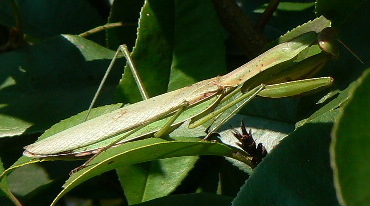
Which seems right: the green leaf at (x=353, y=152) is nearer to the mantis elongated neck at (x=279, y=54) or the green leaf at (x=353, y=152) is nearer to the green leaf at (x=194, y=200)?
the green leaf at (x=194, y=200)

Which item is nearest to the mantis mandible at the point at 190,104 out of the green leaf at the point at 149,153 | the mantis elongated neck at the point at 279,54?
the mantis elongated neck at the point at 279,54

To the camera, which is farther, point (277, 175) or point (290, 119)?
point (290, 119)

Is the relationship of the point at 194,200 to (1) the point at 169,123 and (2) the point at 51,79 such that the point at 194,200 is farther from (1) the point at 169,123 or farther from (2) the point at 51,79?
(2) the point at 51,79

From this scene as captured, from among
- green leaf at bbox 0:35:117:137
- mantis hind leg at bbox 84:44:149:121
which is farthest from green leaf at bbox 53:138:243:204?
green leaf at bbox 0:35:117:137

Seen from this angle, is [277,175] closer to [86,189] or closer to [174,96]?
[174,96]

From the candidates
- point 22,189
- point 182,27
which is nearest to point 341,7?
point 182,27

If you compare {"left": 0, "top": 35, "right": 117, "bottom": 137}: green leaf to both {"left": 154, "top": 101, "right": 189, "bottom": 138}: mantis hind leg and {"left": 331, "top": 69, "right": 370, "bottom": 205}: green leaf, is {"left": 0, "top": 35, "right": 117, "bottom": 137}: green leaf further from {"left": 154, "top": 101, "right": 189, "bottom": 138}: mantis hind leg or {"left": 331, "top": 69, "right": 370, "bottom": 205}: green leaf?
{"left": 331, "top": 69, "right": 370, "bottom": 205}: green leaf
